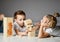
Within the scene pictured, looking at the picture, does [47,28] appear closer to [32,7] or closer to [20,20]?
[20,20]

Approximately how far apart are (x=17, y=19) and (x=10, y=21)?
117mm

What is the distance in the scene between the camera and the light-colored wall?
1317mm

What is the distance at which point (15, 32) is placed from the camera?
1.02 m

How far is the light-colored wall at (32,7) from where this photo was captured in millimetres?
1317

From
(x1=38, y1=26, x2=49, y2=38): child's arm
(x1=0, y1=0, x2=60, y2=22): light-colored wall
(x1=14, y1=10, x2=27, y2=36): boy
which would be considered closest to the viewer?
(x1=38, y1=26, x2=49, y2=38): child's arm

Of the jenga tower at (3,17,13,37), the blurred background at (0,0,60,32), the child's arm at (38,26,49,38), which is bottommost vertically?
the child's arm at (38,26,49,38)

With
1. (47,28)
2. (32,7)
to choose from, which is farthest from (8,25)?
(32,7)

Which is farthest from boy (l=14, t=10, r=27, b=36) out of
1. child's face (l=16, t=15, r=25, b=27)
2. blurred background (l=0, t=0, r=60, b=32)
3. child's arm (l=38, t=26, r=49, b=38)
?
blurred background (l=0, t=0, r=60, b=32)

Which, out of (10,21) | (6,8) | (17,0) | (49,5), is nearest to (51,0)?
(49,5)

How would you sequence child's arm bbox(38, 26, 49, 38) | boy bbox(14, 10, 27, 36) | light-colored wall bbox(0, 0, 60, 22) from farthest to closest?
light-colored wall bbox(0, 0, 60, 22)
boy bbox(14, 10, 27, 36)
child's arm bbox(38, 26, 49, 38)

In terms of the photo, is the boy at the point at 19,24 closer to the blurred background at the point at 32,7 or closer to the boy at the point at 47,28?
the boy at the point at 47,28

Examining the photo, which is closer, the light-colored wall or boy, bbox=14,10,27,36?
boy, bbox=14,10,27,36

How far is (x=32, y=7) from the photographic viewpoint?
53.9 inches

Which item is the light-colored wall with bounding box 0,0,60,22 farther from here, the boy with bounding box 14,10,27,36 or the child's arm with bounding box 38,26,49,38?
the child's arm with bounding box 38,26,49,38
